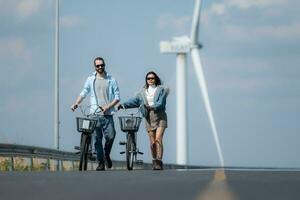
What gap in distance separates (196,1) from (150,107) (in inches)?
598

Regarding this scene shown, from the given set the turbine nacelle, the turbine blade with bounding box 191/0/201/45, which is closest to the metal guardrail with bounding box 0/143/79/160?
the turbine blade with bounding box 191/0/201/45

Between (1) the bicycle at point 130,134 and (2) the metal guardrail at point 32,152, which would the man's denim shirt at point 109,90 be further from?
(2) the metal guardrail at point 32,152

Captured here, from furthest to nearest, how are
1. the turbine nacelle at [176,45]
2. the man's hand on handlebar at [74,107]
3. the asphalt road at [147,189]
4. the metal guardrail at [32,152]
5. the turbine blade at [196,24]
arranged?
the turbine nacelle at [176,45] → the turbine blade at [196,24] → the metal guardrail at [32,152] → the man's hand on handlebar at [74,107] → the asphalt road at [147,189]

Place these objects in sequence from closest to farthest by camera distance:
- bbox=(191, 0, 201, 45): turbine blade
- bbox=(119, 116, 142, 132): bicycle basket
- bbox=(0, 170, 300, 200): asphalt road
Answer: bbox=(0, 170, 300, 200): asphalt road, bbox=(119, 116, 142, 132): bicycle basket, bbox=(191, 0, 201, 45): turbine blade

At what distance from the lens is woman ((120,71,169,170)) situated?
18141 millimetres

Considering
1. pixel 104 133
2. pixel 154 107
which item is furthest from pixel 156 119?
pixel 104 133

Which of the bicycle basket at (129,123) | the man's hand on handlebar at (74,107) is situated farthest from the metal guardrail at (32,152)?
the bicycle basket at (129,123)

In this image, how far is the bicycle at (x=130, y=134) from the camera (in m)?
18.1

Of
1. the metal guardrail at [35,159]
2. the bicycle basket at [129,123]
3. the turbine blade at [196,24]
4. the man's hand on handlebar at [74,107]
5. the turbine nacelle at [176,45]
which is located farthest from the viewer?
the turbine nacelle at [176,45]

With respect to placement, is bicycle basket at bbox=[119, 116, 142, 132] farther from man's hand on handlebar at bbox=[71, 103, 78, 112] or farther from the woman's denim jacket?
man's hand on handlebar at bbox=[71, 103, 78, 112]

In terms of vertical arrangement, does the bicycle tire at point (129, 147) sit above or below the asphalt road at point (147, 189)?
above

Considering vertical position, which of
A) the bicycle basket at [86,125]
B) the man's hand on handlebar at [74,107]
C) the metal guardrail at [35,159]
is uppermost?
the man's hand on handlebar at [74,107]

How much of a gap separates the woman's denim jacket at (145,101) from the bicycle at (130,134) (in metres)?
0.20

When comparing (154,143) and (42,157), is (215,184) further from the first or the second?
(42,157)
